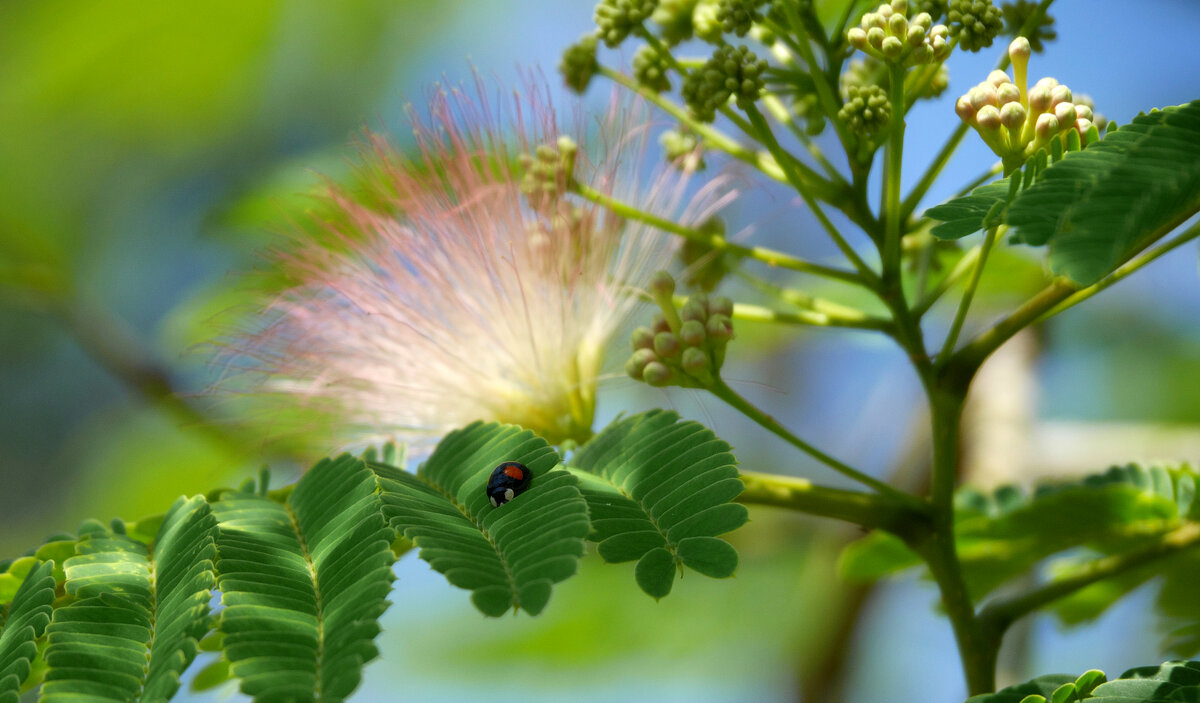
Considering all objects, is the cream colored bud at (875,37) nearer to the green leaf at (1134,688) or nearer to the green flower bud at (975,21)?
the green flower bud at (975,21)

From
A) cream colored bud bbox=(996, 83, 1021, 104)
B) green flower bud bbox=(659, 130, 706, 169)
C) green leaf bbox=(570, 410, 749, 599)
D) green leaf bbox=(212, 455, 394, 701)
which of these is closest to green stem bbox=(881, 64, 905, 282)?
cream colored bud bbox=(996, 83, 1021, 104)

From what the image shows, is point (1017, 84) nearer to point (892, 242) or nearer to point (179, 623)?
point (892, 242)

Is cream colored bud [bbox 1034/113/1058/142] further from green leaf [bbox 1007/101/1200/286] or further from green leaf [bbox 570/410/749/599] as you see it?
green leaf [bbox 570/410/749/599]

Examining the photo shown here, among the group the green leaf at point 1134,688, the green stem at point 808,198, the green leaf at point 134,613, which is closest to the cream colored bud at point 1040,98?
the green stem at point 808,198

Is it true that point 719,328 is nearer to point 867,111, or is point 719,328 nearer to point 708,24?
point 867,111

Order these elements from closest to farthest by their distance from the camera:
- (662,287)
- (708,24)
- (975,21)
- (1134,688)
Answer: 1. (1134,688)
2. (975,21)
3. (662,287)
4. (708,24)

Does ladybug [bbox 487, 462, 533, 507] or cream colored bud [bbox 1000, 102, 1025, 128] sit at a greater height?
cream colored bud [bbox 1000, 102, 1025, 128]

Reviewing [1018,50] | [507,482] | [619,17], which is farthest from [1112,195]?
[619,17]
